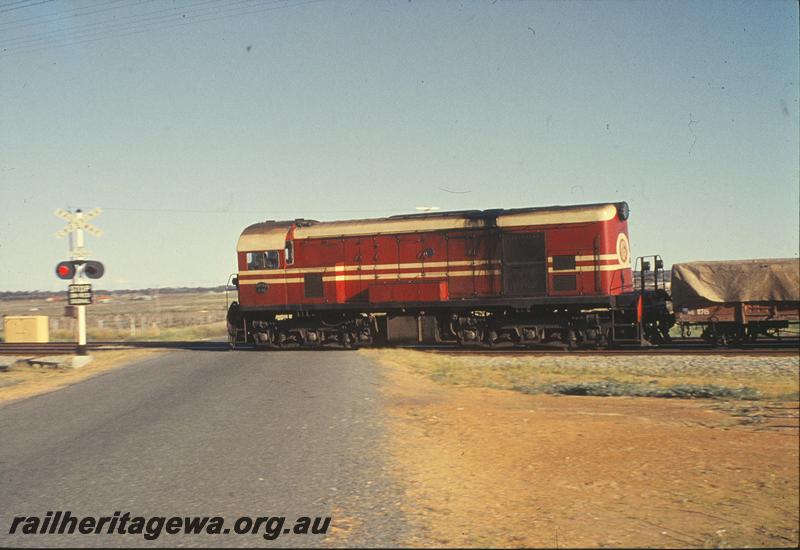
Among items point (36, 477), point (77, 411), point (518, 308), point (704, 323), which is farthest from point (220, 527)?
point (704, 323)

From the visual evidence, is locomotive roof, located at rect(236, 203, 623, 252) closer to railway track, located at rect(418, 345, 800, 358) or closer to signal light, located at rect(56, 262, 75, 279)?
railway track, located at rect(418, 345, 800, 358)

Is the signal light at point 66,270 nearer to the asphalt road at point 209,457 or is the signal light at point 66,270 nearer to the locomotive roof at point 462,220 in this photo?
the asphalt road at point 209,457

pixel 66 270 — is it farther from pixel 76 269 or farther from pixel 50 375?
pixel 50 375

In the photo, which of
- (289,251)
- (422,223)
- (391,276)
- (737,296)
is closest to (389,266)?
(391,276)

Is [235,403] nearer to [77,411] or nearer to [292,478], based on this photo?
[77,411]

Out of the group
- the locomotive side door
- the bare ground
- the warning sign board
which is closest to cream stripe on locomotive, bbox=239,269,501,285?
the locomotive side door

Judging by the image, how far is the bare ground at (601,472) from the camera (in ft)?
24.9

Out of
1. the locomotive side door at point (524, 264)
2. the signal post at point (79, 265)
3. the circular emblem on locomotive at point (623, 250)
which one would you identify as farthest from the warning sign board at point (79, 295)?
the circular emblem on locomotive at point (623, 250)

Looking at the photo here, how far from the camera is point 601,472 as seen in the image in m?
9.41

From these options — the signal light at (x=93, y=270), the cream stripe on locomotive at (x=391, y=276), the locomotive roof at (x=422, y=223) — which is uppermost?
the locomotive roof at (x=422, y=223)

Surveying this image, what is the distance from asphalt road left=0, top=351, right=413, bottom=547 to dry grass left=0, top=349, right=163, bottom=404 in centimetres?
235

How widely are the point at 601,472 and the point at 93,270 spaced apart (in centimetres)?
1893

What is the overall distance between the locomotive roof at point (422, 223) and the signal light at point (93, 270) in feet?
16.4

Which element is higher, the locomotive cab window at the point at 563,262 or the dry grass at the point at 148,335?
the locomotive cab window at the point at 563,262
